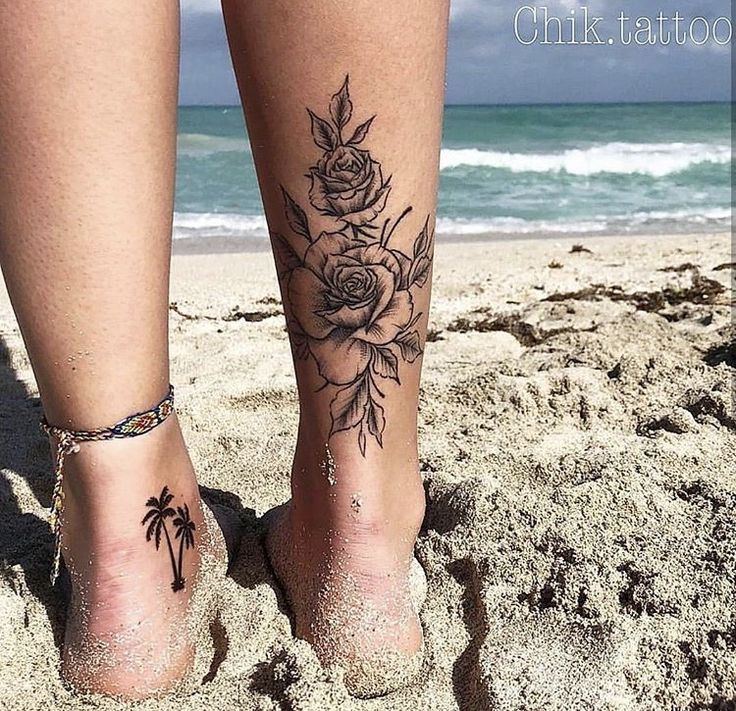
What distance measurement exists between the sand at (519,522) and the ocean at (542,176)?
3.86 m

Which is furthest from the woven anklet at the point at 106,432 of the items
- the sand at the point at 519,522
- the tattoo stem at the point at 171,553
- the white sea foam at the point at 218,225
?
the white sea foam at the point at 218,225

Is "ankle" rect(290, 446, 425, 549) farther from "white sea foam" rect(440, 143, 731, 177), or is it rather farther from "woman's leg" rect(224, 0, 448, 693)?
"white sea foam" rect(440, 143, 731, 177)

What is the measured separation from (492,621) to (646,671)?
184 mm

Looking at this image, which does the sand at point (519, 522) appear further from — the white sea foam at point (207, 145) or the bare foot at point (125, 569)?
the white sea foam at point (207, 145)

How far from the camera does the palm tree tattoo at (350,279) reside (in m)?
0.92

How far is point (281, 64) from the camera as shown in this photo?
875 mm

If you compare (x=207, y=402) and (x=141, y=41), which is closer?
(x=141, y=41)

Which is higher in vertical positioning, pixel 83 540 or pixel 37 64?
pixel 37 64

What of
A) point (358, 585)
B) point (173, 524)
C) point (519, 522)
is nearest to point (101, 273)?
point (173, 524)

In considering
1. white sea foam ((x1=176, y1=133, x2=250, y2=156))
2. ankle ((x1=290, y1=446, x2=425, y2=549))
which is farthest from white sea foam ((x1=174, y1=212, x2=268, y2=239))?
white sea foam ((x1=176, y1=133, x2=250, y2=156))

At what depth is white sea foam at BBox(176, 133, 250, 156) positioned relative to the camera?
11.4 m

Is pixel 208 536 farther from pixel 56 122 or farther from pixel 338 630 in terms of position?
pixel 56 122

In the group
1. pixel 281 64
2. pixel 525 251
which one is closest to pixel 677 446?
pixel 281 64

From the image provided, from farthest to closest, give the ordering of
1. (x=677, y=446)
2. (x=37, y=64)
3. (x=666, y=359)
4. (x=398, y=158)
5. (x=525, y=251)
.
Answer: (x=525, y=251), (x=666, y=359), (x=677, y=446), (x=398, y=158), (x=37, y=64)
